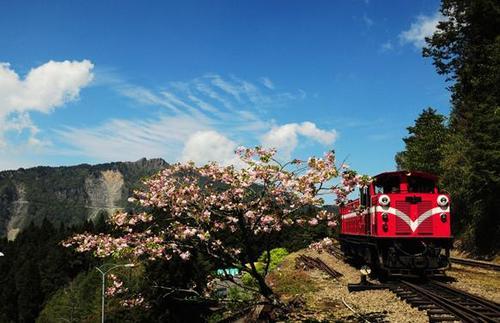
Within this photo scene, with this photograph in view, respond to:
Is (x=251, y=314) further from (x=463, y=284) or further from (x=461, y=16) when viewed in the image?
(x=461, y=16)

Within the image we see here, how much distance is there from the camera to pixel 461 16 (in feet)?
135

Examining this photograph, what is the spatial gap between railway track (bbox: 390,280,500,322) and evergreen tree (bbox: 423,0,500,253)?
42.7 ft

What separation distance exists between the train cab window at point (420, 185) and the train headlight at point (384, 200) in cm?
126

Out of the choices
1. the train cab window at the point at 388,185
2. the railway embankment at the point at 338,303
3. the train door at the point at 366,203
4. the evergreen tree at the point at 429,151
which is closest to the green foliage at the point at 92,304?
the railway embankment at the point at 338,303

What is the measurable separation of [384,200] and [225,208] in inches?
354

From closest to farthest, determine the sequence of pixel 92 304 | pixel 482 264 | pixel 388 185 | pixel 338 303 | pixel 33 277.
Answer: pixel 338 303, pixel 388 185, pixel 482 264, pixel 92 304, pixel 33 277

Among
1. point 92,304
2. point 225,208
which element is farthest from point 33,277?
point 225,208

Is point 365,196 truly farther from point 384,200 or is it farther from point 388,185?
point 384,200

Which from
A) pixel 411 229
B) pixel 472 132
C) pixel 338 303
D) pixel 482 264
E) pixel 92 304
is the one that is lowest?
pixel 92 304

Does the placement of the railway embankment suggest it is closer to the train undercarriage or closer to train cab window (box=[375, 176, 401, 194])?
the train undercarriage

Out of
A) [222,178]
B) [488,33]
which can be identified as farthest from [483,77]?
[222,178]

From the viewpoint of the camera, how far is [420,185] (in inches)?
772

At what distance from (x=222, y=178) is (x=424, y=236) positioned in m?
10.2

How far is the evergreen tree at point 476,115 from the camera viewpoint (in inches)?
1086
